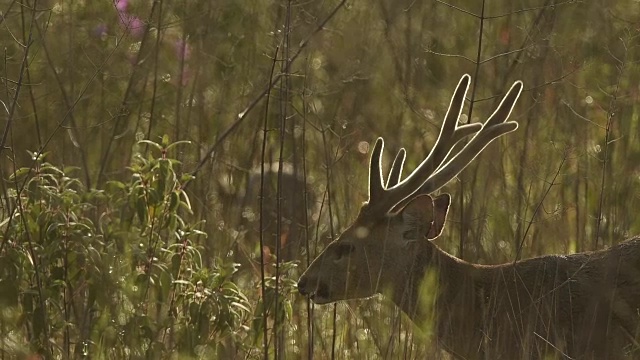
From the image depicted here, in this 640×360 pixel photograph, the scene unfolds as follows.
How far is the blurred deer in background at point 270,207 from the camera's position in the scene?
606 cm

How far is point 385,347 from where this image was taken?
464cm

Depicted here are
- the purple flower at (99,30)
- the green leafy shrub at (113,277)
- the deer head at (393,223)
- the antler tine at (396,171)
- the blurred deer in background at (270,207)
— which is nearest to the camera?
the green leafy shrub at (113,277)

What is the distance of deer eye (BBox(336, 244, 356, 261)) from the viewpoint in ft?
15.8

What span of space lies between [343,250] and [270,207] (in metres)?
2.22

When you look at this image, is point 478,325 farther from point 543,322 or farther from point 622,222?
point 622,222

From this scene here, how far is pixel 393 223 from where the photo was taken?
190 inches

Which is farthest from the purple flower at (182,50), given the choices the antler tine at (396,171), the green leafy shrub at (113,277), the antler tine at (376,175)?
the green leafy shrub at (113,277)

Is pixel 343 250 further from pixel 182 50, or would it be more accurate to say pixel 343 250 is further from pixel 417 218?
pixel 182 50

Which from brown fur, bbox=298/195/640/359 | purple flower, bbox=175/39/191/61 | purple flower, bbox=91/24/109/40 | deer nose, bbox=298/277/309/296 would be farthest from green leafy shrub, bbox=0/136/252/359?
purple flower, bbox=91/24/109/40

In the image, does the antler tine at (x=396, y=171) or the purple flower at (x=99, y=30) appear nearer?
the antler tine at (x=396, y=171)

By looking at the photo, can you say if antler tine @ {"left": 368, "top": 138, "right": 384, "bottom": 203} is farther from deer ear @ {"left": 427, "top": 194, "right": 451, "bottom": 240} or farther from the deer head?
deer ear @ {"left": 427, "top": 194, "right": 451, "bottom": 240}

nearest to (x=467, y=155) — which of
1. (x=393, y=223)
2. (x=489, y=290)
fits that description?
(x=393, y=223)

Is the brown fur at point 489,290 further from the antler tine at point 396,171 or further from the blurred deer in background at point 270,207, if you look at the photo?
the blurred deer in background at point 270,207

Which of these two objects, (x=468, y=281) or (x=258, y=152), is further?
(x=258, y=152)
